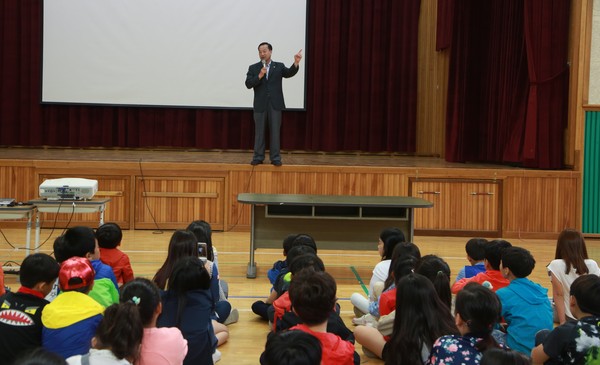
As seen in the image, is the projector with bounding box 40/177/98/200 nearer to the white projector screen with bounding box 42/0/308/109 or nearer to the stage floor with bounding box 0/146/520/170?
the stage floor with bounding box 0/146/520/170

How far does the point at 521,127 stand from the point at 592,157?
1109 millimetres

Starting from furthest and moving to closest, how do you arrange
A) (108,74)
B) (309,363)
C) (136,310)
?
1. (108,74)
2. (136,310)
3. (309,363)

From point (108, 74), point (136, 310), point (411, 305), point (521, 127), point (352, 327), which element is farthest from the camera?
point (108, 74)

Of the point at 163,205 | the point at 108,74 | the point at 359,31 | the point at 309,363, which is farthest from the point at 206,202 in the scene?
the point at 309,363

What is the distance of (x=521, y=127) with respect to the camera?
9.73 metres

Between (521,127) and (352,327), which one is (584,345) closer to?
(352,327)

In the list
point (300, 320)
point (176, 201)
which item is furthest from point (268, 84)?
point (300, 320)

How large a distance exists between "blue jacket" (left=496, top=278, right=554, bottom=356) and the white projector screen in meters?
8.49

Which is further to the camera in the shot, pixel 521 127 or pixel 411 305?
pixel 521 127

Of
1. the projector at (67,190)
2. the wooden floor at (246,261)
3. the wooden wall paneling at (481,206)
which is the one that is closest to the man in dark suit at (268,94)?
the wooden floor at (246,261)

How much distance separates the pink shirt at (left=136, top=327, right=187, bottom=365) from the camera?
2932mm

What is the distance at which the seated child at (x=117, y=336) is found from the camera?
260cm

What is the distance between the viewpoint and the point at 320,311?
9.75 feet

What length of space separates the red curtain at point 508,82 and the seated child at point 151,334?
6.87m
